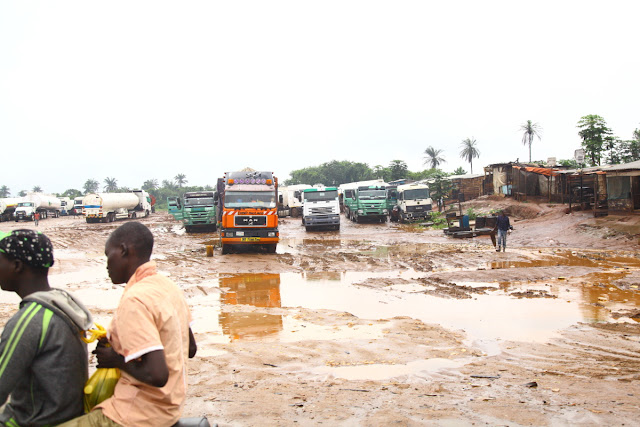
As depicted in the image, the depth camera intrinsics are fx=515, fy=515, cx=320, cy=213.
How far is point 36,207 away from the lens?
175ft

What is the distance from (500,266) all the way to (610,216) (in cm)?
1176

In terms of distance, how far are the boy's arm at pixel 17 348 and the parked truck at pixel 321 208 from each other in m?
26.8

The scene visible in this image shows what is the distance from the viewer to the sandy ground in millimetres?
4805

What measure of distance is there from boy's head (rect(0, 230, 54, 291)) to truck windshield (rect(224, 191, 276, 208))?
16420 mm

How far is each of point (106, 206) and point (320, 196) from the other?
24.3 m

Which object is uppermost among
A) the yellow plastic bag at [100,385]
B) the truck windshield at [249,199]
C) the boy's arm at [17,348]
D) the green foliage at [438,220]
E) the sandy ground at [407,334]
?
the truck windshield at [249,199]

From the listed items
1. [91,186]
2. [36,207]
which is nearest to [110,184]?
[91,186]

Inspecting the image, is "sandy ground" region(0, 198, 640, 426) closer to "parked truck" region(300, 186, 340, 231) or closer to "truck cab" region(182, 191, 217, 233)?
"parked truck" region(300, 186, 340, 231)

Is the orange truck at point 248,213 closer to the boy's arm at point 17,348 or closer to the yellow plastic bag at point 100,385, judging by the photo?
the yellow plastic bag at point 100,385

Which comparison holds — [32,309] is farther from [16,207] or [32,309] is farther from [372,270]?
[16,207]

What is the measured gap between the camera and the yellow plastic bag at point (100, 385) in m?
2.52

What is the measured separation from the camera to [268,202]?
63.1ft

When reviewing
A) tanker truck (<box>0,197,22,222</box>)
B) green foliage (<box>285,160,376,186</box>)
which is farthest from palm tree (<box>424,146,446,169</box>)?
tanker truck (<box>0,197,22,222</box>)

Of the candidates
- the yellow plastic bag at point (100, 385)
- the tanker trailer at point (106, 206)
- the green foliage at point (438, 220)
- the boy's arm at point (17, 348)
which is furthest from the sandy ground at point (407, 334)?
the tanker trailer at point (106, 206)
